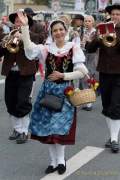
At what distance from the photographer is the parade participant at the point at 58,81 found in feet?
18.1

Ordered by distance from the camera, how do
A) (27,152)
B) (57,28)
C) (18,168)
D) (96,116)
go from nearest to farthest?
(57,28) < (18,168) < (27,152) < (96,116)

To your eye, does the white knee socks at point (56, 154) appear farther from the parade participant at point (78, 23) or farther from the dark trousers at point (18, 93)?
the parade participant at point (78, 23)

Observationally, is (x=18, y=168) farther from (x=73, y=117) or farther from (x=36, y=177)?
(x=73, y=117)

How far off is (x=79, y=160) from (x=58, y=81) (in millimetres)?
1091

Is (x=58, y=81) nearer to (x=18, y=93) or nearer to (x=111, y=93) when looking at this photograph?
(x=111, y=93)

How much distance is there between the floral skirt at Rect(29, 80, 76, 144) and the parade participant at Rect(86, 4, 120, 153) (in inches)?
42.4

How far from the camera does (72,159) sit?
247 inches

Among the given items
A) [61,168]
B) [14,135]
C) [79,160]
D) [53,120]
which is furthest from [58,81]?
[14,135]

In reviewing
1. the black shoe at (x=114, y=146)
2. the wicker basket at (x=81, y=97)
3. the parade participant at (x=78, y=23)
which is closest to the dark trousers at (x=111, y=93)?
the black shoe at (x=114, y=146)

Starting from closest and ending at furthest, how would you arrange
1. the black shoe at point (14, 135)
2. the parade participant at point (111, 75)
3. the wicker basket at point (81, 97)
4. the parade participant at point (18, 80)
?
the wicker basket at point (81, 97) → the parade participant at point (111, 75) → the parade participant at point (18, 80) → the black shoe at point (14, 135)

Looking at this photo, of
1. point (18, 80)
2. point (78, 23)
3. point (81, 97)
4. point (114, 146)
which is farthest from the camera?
point (78, 23)

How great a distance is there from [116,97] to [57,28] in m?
1.46

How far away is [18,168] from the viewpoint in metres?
5.91

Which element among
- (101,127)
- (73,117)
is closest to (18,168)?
(73,117)
